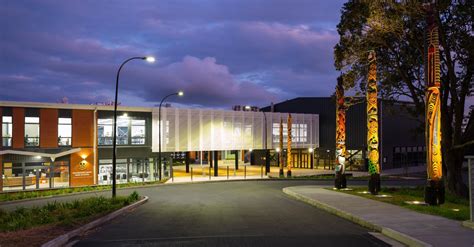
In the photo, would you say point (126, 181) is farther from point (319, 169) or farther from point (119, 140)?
point (319, 169)

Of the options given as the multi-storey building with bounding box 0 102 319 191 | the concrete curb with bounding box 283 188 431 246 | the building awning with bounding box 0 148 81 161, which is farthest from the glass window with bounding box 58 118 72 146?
the concrete curb with bounding box 283 188 431 246

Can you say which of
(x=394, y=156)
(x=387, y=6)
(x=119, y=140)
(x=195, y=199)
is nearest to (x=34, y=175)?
(x=119, y=140)

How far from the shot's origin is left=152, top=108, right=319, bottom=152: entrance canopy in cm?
4500

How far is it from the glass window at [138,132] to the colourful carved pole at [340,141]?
21.3m

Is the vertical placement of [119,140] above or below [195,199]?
above

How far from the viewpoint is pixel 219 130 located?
4969 cm

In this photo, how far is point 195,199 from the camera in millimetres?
25109

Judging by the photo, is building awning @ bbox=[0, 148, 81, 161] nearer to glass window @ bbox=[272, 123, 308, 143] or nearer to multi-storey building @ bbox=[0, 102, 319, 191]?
multi-storey building @ bbox=[0, 102, 319, 191]

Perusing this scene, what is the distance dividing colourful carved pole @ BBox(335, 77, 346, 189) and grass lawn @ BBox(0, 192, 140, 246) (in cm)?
1452

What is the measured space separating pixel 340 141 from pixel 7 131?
2647 cm

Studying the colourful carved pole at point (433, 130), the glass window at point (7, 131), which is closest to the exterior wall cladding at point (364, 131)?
the colourful carved pole at point (433, 130)

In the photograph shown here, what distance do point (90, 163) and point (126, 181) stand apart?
4036mm

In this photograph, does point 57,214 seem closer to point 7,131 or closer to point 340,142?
point 340,142

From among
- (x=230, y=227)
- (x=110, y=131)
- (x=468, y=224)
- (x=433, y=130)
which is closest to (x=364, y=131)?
(x=110, y=131)
